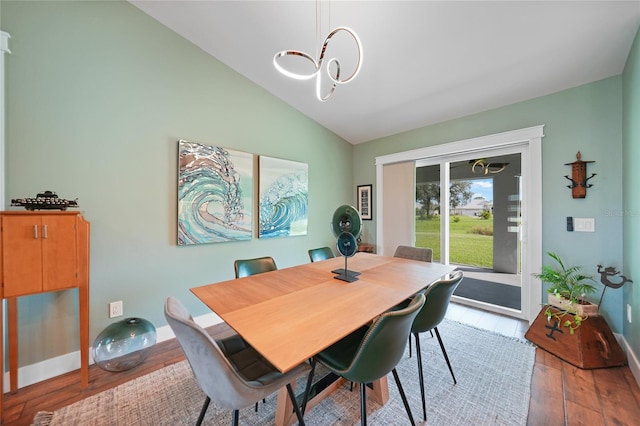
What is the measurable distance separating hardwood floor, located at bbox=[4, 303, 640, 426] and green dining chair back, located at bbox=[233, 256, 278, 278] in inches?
36.2

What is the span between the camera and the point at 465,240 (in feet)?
10.7

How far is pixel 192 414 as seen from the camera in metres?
1.47

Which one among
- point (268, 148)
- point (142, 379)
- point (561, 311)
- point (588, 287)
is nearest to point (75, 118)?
point (268, 148)

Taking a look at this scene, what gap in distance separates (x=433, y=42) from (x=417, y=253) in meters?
1.94

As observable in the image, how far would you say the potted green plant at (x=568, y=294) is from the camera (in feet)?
6.81

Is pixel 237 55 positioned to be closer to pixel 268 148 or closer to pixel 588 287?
pixel 268 148

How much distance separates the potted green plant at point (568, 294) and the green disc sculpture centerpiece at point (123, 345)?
342 centimetres

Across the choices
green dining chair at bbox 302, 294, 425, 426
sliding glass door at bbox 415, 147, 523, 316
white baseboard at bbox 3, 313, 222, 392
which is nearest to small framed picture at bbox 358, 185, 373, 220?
sliding glass door at bbox 415, 147, 523, 316

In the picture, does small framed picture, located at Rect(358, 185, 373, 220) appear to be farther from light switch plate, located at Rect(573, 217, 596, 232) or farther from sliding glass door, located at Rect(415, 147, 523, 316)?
light switch plate, located at Rect(573, 217, 596, 232)

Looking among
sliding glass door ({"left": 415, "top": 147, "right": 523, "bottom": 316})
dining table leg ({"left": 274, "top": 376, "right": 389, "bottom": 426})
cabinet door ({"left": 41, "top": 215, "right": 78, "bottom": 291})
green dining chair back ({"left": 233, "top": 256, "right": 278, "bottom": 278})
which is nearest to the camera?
dining table leg ({"left": 274, "top": 376, "right": 389, "bottom": 426})

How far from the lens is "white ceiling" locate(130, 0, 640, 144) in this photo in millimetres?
1737

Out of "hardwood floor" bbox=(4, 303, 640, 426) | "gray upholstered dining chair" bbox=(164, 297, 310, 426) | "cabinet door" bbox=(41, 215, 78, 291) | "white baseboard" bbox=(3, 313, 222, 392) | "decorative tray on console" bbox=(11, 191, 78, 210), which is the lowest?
"hardwood floor" bbox=(4, 303, 640, 426)

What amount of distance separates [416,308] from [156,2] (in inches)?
121

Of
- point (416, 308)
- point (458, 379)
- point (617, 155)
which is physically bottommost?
point (458, 379)
